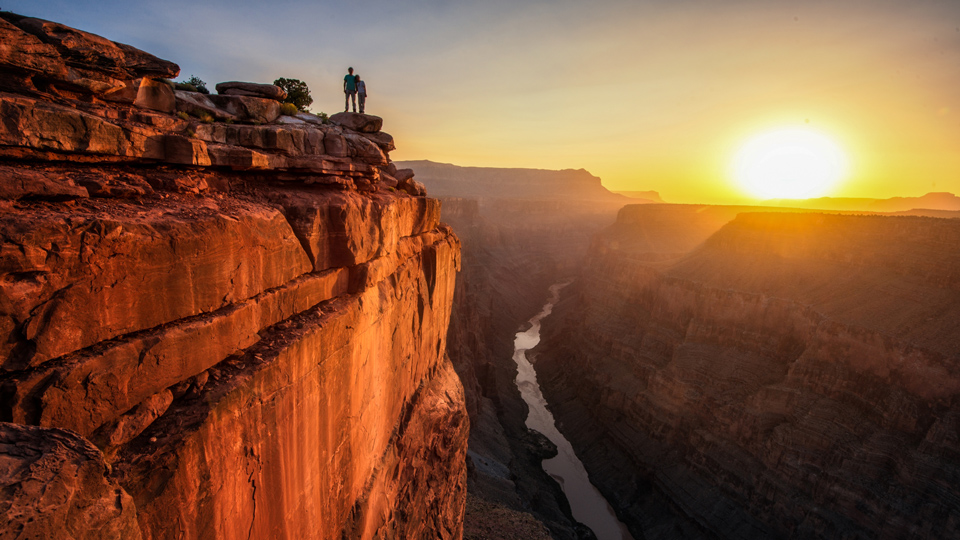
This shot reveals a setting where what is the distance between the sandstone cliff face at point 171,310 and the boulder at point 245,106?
7 cm

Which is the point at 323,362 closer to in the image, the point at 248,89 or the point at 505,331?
the point at 248,89

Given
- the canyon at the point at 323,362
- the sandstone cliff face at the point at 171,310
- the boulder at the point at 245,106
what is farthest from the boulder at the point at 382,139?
the boulder at the point at 245,106

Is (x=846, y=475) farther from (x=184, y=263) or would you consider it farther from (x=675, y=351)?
(x=184, y=263)

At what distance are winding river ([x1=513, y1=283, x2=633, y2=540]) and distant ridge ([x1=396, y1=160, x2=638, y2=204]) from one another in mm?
99302

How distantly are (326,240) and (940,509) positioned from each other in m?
28.9

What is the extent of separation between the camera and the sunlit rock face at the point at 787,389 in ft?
A: 73.8

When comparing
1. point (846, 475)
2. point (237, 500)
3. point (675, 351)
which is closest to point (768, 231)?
point (675, 351)

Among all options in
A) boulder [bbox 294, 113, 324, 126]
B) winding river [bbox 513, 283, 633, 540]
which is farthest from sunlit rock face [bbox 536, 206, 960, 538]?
boulder [bbox 294, 113, 324, 126]

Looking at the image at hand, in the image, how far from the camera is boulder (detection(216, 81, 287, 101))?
966cm

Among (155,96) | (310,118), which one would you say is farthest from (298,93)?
(155,96)

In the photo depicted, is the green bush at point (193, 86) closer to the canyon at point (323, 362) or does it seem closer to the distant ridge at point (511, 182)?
the canyon at point (323, 362)

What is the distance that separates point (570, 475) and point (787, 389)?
51.0 ft

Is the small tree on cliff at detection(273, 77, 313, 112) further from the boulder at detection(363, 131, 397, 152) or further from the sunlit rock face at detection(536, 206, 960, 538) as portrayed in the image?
the sunlit rock face at detection(536, 206, 960, 538)

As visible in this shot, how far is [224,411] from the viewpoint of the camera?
521 cm
